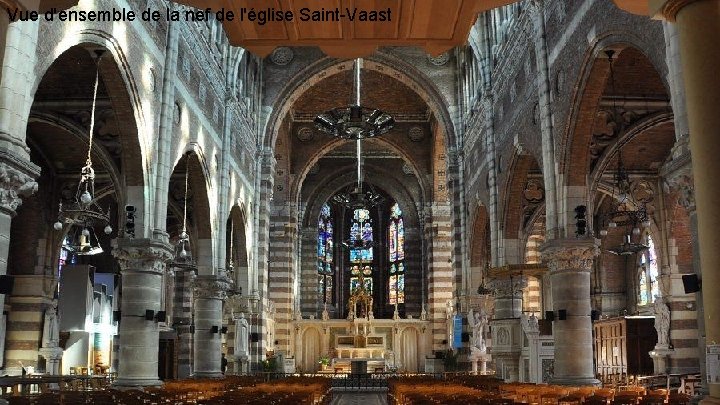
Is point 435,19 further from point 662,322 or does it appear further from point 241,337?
point 241,337

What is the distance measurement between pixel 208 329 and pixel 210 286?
2.07 meters

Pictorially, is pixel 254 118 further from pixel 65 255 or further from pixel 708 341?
pixel 708 341

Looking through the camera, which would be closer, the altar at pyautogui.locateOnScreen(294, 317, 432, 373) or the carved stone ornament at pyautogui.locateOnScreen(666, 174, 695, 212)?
the carved stone ornament at pyautogui.locateOnScreen(666, 174, 695, 212)

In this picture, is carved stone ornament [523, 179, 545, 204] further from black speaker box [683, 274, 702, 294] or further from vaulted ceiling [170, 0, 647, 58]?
vaulted ceiling [170, 0, 647, 58]

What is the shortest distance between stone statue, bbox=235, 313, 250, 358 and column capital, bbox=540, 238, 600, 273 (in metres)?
18.4

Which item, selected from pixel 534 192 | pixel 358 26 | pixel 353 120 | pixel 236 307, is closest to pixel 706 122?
pixel 358 26

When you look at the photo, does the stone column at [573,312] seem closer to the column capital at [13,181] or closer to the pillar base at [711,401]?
the column capital at [13,181]

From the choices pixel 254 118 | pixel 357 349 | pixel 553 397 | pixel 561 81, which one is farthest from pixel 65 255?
pixel 553 397

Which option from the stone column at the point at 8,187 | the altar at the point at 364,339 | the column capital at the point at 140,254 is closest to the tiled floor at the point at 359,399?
the column capital at the point at 140,254

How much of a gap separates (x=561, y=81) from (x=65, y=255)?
76.3 feet

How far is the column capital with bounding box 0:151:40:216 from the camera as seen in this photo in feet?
37.3

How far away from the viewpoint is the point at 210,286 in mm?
27656

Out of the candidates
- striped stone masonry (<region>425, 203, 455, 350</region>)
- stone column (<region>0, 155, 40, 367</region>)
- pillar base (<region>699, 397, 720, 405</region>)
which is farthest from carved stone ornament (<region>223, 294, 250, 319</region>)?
pillar base (<region>699, 397, 720, 405</region>)

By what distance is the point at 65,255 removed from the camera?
108 ft
